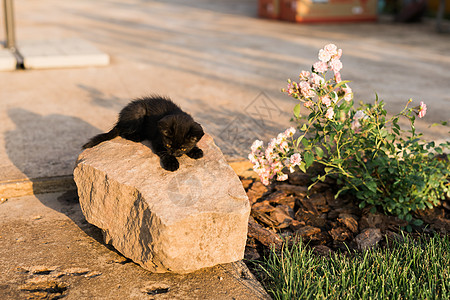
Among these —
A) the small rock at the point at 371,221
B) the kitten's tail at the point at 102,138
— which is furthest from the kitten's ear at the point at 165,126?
the small rock at the point at 371,221

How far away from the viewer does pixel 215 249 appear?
253 centimetres

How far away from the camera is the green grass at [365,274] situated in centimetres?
237

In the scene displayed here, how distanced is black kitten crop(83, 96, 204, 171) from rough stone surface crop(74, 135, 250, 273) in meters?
0.08

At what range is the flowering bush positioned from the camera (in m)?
2.97

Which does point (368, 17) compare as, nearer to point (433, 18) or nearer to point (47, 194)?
point (433, 18)

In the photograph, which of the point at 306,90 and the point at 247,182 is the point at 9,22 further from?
the point at 306,90

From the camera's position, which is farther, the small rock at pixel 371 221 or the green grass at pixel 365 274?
the small rock at pixel 371 221

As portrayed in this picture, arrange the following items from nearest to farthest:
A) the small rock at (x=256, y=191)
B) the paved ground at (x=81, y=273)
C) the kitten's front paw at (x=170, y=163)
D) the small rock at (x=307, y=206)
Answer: the paved ground at (x=81, y=273)
the kitten's front paw at (x=170, y=163)
the small rock at (x=307, y=206)
the small rock at (x=256, y=191)

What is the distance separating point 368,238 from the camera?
3.05 m

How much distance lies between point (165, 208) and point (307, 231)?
111cm

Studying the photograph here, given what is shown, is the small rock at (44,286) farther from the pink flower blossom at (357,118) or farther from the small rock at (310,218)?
the pink flower blossom at (357,118)

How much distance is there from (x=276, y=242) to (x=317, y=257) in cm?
29

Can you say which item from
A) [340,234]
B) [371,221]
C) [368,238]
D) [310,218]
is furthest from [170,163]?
[371,221]

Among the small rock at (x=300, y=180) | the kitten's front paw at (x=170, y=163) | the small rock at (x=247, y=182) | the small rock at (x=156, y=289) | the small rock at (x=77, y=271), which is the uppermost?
A: the kitten's front paw at (x=170, y=163)
